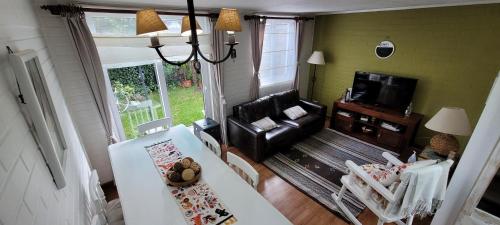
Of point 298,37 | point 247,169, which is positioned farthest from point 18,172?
point 298,37

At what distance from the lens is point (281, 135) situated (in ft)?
11.4

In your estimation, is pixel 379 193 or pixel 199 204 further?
pixel 379 193

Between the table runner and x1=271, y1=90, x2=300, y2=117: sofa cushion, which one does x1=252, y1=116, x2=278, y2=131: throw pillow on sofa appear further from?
the table runner

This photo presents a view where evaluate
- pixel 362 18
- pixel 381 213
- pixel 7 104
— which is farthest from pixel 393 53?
pixel 7 104

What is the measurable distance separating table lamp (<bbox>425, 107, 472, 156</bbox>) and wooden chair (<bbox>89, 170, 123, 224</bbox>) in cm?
348

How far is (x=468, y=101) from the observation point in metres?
3.12

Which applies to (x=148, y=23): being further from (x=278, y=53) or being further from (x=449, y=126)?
(x=278, y=53)

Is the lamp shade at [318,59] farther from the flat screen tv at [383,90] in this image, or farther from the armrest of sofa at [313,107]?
the armrest of sofa at [313,107]

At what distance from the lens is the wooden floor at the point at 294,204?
235cm

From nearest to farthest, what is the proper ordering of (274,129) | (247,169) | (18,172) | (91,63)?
(18,172) → (247,169) → (91,63) → (274,129)

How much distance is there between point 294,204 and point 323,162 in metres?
1.04

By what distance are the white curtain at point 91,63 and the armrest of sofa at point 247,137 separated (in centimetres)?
176

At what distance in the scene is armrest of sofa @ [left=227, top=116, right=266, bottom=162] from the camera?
3.22 metres

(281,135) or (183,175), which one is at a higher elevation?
(183,175)
